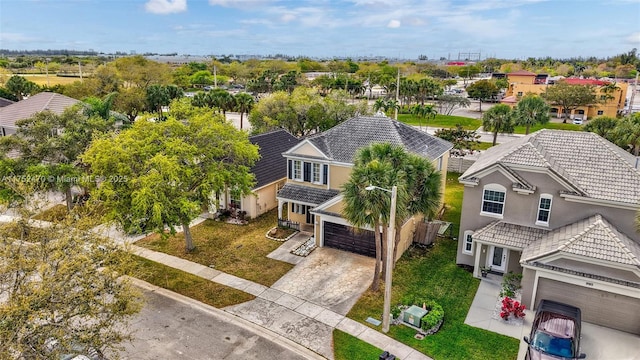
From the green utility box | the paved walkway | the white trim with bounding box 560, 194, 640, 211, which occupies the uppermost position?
the white trim with bounding box 560, 194, 640, 211

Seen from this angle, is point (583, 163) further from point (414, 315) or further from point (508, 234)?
point (414, 315)

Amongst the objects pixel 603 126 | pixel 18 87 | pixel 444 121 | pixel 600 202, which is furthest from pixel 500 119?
pixel 18 87

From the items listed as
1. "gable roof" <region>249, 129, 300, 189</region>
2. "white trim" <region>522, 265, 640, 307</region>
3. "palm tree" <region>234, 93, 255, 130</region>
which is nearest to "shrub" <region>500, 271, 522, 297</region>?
"white trim" <region>522, 265, 640, 307</region>

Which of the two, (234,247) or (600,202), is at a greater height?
(600,202)

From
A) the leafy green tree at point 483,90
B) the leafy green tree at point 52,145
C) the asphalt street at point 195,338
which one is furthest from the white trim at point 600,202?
the leafy green tree at point 483,90

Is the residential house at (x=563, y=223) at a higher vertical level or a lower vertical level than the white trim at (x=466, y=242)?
higher

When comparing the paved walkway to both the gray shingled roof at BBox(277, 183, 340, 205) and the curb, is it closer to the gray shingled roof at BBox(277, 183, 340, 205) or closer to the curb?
the curb

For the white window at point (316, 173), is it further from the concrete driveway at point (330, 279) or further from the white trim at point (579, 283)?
the white trim at point (579, 283)
